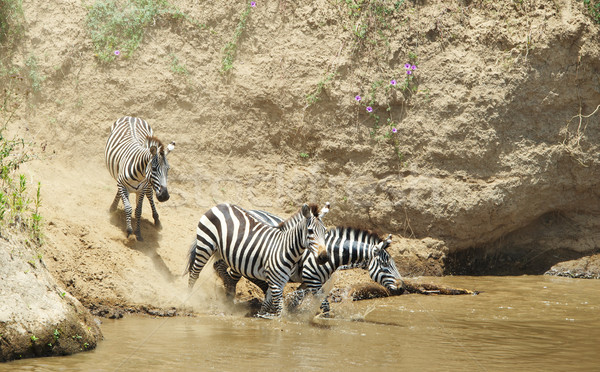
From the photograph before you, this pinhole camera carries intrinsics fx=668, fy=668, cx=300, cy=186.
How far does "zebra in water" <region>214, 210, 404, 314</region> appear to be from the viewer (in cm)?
841

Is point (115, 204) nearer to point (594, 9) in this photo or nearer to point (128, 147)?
point (128, 147)

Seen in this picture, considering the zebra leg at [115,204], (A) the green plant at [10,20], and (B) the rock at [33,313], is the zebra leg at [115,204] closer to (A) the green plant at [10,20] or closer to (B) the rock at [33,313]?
(B) the rock at [33,313]

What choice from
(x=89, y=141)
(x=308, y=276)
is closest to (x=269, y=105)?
(x=89, y=141)

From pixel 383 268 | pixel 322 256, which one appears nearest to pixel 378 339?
pixel 322 256

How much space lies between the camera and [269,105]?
11.6 meters

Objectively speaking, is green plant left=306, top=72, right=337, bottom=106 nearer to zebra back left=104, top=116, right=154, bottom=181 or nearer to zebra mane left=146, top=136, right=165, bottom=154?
zebra back left=104, top=116, right=154, bottom=181

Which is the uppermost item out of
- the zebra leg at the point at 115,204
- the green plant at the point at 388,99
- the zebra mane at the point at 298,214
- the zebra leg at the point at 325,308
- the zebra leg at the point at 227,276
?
the green plant at the point at 388,99

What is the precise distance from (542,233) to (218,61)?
6452 millimetres

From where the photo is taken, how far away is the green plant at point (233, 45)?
11750mm

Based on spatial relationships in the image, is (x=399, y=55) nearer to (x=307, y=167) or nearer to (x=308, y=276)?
(x=307, y=167)

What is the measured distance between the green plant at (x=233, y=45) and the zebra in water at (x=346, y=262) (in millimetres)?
4446

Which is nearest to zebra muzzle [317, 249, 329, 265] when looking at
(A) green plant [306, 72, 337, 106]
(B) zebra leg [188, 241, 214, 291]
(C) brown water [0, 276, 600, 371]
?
(C) brown water [0, 276, 600, 371]

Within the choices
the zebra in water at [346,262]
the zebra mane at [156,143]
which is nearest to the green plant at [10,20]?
the zebra mane at [156,143]

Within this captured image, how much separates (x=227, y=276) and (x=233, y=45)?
15.6 ft
